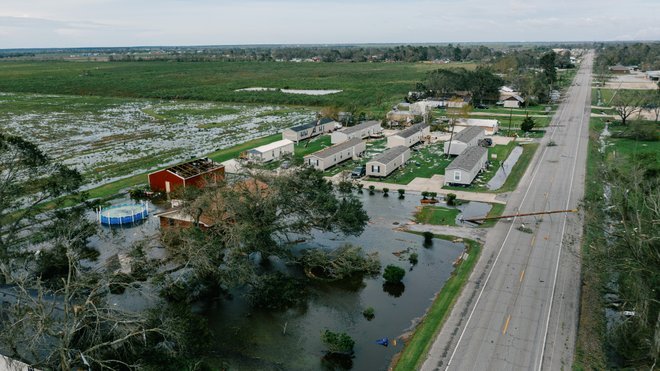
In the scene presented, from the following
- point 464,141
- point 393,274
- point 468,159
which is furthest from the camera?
point 464,141

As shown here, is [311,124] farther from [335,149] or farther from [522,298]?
[522,298]

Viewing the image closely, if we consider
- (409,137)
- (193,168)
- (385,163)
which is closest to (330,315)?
(193,168)

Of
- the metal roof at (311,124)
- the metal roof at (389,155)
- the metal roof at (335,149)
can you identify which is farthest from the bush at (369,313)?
the metal roof at (311,124)

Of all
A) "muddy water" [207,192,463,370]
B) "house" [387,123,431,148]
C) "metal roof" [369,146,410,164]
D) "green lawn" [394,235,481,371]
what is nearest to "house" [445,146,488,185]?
"metal roof" [369,146,410,164]

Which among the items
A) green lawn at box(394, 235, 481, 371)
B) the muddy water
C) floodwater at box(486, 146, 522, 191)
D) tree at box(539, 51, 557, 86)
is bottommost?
the muddy water

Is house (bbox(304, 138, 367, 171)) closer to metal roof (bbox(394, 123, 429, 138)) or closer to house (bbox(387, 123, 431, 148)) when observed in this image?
house (bbox(387, 123, 431, 148))

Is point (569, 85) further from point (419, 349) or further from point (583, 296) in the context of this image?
point (419, 349)

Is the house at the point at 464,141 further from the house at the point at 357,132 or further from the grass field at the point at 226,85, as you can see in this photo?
the grass field at the point at 226,85
